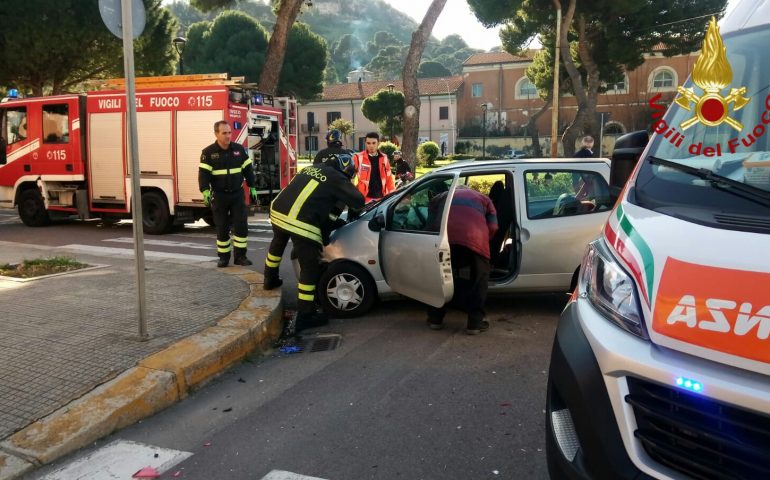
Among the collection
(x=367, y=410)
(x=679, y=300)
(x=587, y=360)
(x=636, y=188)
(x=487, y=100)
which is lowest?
(x=367, y=410)

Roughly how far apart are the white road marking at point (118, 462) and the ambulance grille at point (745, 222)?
285 cm

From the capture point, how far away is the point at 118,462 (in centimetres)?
325

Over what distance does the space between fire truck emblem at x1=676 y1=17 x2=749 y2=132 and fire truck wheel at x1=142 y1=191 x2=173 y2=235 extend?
10.6 meters

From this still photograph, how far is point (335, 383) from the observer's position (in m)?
4.31

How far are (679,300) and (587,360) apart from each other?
1.32 ft

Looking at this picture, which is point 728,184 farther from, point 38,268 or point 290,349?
point 38,268

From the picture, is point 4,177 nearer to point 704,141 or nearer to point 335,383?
point 335,383

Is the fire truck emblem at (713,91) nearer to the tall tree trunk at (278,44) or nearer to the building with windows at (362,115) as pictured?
the tall tree trunk at (278,44)

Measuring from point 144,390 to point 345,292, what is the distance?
7.94 ft

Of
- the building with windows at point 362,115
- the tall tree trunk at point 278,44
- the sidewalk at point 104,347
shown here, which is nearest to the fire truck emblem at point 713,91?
the sidewalk at point 104,347

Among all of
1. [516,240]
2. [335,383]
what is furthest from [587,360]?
[516,240]

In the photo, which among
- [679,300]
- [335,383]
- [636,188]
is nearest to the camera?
[679,300]

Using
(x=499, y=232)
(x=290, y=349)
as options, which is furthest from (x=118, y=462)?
(x=499, y=232)

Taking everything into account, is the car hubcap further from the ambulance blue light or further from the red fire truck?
the red fire truck
